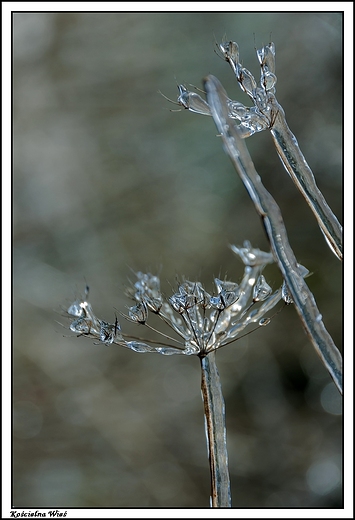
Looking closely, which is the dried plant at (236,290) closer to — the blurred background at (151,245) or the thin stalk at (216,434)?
the thin stalk at (216,434)

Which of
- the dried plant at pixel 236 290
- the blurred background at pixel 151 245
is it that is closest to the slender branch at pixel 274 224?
the dried plant at pixel 236 290

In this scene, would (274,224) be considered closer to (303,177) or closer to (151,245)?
(303,177)

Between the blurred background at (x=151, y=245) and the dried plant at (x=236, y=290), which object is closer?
the dried plant at (x=236, y=290)

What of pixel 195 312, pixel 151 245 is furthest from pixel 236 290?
pixel 151 245

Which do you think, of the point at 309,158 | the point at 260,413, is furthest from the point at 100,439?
the point at 309,158

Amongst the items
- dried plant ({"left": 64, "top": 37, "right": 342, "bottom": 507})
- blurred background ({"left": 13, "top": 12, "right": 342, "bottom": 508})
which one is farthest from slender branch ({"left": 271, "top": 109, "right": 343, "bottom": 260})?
blurred background ({"left": 13, "top": 12, "right": 342, "bottom": 508})

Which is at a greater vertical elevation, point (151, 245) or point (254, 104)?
point (151, 245)

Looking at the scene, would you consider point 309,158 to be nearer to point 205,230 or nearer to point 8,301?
point 205,230

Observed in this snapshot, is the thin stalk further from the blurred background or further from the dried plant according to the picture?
the blurred background
